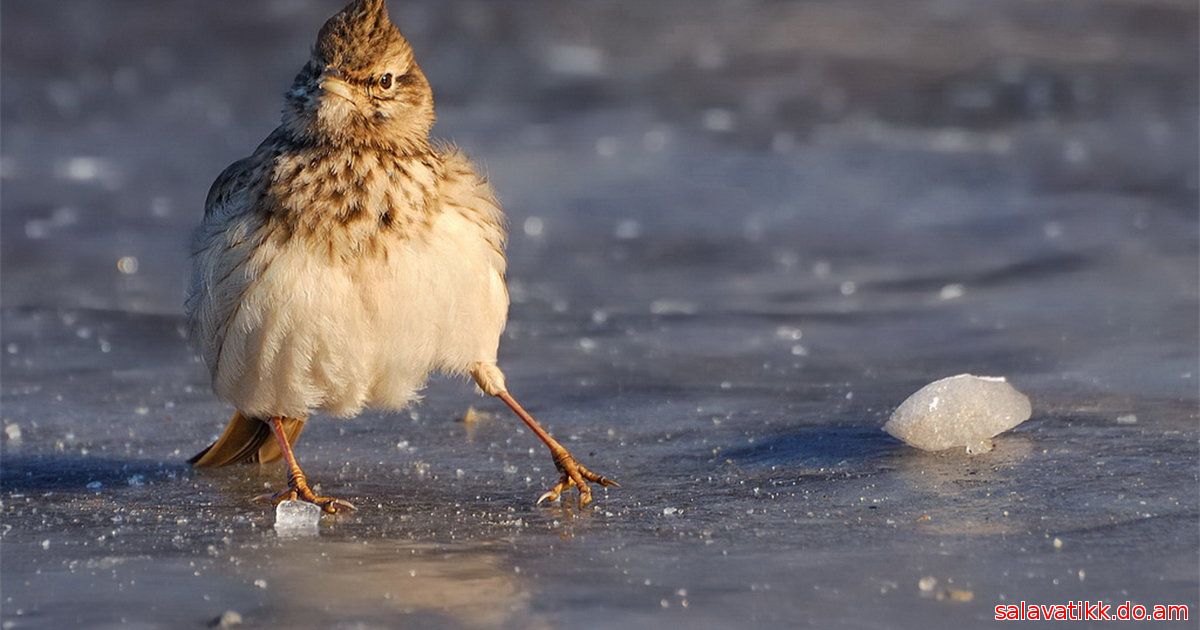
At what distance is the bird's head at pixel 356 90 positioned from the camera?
5047 mm

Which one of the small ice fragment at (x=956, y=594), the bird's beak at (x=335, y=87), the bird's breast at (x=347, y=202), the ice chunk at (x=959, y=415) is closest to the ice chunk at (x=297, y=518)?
the bird's breast at (x=347, y=202)

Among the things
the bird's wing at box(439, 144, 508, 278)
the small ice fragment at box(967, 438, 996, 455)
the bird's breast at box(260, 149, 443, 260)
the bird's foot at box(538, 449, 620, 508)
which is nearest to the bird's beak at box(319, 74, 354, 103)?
the bird's breast at box(260, 149, 443, 260)

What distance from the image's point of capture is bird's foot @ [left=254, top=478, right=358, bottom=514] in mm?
4941

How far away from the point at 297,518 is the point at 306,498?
0.78ft

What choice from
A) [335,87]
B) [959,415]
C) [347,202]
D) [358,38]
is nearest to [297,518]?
[347,202]

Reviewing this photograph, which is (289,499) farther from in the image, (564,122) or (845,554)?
(564,122)

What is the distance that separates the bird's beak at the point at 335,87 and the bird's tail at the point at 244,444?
1.12 meters

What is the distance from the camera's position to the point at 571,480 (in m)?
5.11

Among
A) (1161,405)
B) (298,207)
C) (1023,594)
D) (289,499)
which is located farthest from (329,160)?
(1161,405)

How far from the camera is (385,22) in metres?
5.19

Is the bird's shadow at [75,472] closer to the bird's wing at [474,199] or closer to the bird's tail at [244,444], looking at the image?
the bird's tail at [244,444]

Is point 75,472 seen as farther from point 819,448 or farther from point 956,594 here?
point 956,594

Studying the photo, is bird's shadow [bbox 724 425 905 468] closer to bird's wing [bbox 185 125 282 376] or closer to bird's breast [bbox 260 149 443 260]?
bird's breast [bbox 260 149 443 260]

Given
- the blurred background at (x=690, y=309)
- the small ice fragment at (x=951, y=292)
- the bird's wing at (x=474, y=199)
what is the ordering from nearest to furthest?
the blurred background at (x=690, y=309), the bird's wing at (x=474, y=199), the small ice fragment at (x=951, y=292)
